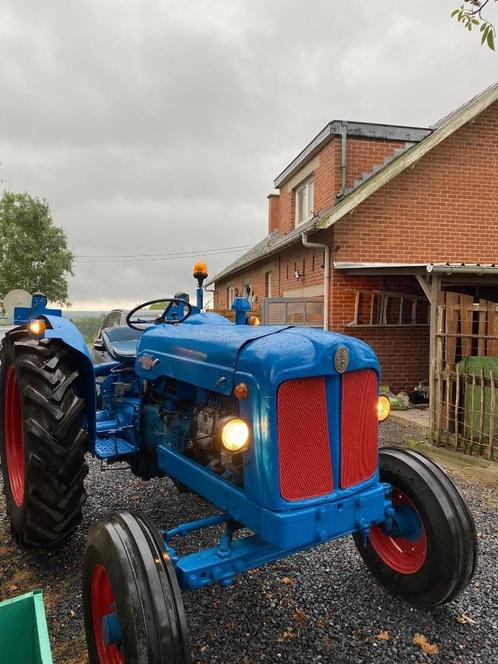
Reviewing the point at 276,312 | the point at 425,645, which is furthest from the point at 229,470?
the point at 276,312

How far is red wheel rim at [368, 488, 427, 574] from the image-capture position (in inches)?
92.0

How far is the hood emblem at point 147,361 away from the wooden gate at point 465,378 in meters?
3.52

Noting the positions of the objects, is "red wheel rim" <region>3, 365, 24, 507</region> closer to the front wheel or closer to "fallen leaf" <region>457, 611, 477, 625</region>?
the front wheel

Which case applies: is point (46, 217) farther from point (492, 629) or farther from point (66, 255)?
point (492, 629)

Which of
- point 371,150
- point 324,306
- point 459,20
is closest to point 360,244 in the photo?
point 324,306

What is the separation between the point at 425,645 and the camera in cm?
210

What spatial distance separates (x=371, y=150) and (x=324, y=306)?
3.10m

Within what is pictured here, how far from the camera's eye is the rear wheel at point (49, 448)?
2434mm

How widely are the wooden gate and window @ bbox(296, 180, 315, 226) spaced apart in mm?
4864

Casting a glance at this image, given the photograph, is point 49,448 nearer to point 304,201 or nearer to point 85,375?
point 85,375

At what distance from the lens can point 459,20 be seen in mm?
2652

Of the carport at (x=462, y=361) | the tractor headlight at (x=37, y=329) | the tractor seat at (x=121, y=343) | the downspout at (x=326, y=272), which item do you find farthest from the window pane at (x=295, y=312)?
the tractor headlight at (x=37, y=329)

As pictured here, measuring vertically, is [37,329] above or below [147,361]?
above

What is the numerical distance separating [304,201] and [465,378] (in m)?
6.25
